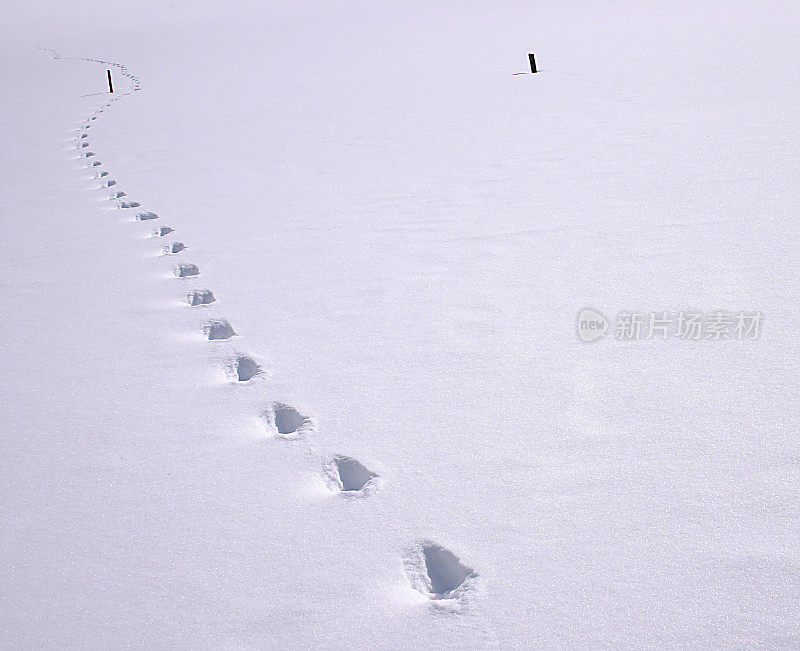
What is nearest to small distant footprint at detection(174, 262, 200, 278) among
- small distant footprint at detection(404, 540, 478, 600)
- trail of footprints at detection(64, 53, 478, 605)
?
trail of footprints at detection(64, 53, 478, 605)

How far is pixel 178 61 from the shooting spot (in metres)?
13.2

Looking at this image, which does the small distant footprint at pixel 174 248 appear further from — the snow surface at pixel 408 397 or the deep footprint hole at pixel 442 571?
the deep footprint hole at pixel 442 571

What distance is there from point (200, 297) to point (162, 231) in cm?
101

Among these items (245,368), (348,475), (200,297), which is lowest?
(348,475)

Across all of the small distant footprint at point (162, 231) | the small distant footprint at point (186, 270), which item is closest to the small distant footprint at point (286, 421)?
the small distant footprint at point (186, 270)

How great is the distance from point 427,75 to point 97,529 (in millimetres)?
8268

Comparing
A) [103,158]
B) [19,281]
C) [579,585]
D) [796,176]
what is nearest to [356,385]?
[579,585]

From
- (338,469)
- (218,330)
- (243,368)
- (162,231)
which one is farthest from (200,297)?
(338,469)

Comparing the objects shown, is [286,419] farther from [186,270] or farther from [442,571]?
[186,270]

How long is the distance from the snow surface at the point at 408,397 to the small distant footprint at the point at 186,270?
0.13 ft

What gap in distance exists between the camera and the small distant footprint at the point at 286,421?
1.90 metres

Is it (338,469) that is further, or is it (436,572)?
(338,469)

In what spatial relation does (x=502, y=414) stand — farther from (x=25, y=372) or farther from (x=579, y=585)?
(x=25, y=372)

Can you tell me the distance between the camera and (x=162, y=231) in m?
3.68
